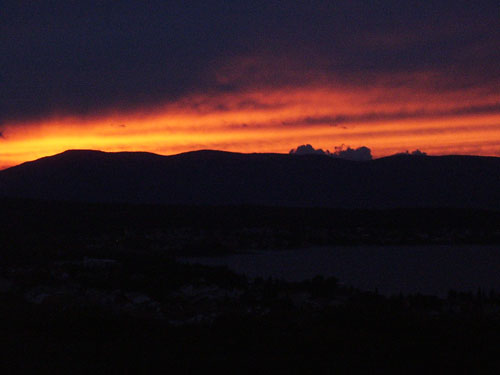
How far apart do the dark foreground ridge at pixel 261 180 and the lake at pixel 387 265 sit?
42.9 meters

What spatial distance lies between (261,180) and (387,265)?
202 ft

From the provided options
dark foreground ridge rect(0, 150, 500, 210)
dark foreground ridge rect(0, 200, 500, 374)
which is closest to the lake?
dark foreground ridge rect(0, 200, 500, 374)

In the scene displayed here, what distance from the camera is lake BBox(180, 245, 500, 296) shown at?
2434 cm

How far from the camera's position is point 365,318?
12.4 m

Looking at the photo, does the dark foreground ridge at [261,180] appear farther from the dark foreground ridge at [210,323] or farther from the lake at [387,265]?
the dark foreground ridge at [210,323]

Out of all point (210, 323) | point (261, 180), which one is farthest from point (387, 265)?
point (261, 180)

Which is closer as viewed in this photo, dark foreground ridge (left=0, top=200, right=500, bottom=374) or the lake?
dark foreground ridge (left=0, top=200, right=500, bottom=374)

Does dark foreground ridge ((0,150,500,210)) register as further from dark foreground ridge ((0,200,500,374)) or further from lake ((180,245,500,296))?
dark foreground ridge ((0,200,500,374))

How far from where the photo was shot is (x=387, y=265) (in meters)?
30.8

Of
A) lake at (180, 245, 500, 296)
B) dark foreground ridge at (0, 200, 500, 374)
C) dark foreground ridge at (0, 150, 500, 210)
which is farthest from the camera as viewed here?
dark foreground ridge at (0, 150, 500, 210)

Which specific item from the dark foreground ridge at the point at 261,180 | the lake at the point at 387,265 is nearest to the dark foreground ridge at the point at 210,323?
the lake at the point at 387,265

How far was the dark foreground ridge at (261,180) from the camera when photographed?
83312mm

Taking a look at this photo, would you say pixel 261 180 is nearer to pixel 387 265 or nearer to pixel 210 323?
pixel 387 265

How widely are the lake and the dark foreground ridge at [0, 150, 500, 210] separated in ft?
141
